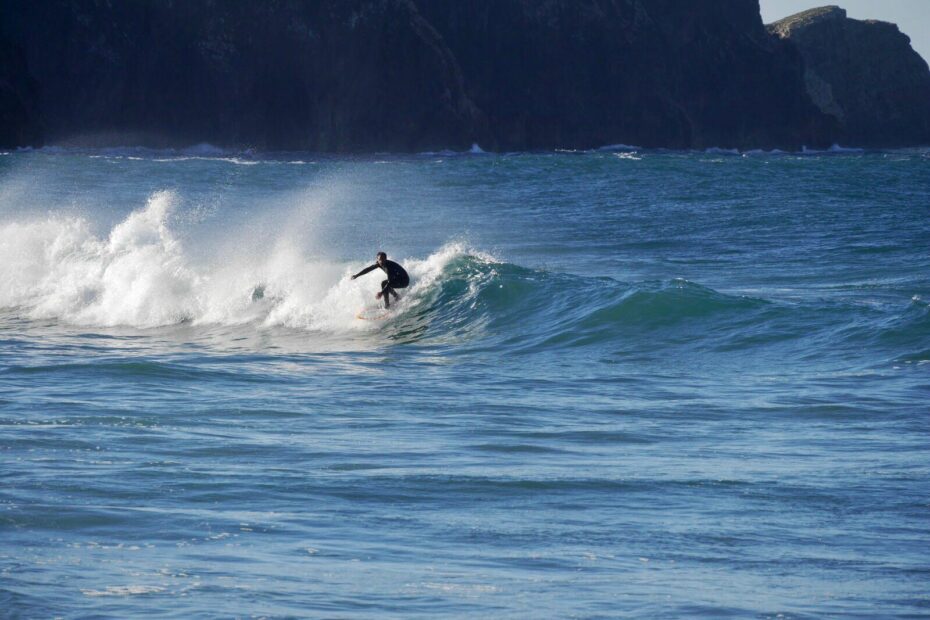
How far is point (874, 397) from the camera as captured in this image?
496 inches

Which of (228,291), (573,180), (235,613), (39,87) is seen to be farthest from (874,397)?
(39,87)

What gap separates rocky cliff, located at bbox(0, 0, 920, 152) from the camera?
117 meters

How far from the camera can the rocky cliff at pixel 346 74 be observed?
116938mm

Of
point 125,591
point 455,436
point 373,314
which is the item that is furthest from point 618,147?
point 125,591

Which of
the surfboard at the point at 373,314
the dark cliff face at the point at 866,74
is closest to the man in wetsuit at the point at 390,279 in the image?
the surfboard at the point at 373,314

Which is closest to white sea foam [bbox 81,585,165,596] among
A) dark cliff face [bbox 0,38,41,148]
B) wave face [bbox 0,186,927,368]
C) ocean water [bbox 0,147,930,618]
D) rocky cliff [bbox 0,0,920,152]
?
ocean water [bbox 0,147,930,618]

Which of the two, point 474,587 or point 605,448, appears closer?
point 474,587

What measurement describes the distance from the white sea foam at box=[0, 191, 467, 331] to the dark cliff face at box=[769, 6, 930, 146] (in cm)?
14448

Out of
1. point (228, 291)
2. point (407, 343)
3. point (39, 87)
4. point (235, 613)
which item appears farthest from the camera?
point (39, 87)

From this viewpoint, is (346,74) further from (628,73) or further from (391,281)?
(391,281)

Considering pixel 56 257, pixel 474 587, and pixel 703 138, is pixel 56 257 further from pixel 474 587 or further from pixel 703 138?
pixel 703 138

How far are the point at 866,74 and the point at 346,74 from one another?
80306mm

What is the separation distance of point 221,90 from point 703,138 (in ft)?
160

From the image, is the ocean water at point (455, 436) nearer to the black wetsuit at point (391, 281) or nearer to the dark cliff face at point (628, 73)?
the black wetsuit at point (391, 281)
